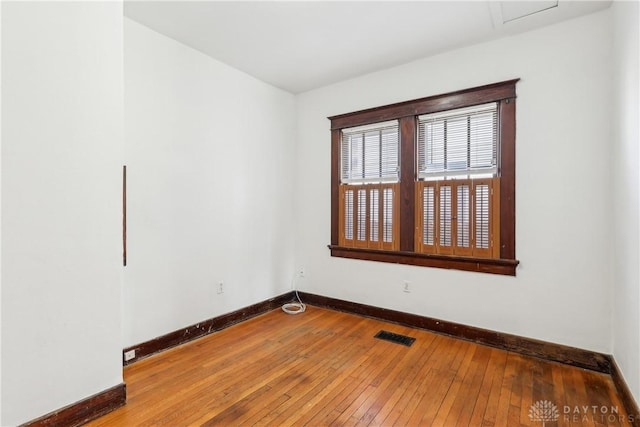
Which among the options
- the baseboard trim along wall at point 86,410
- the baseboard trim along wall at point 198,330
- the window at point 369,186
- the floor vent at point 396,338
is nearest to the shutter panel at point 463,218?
the window at point 369,186

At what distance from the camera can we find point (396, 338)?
3152 millimetres

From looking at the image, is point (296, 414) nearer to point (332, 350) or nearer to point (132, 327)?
point (332, 350)

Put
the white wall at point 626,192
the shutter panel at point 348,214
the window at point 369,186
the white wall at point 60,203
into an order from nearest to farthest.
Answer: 1. the white wall at point 60,203
2. the white wall at point 626,192
3. the window at point 369,186
4. the shutter panel at point 348,214

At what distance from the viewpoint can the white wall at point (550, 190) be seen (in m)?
2.54

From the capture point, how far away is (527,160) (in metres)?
2.82

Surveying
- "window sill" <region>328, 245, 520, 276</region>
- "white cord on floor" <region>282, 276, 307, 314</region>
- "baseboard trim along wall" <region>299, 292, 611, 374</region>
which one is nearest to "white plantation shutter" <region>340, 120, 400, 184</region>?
"window sill" <region>328, 245, 520, 276</region>

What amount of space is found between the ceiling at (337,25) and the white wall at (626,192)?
58 cm

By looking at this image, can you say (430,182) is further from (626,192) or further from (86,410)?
(86,410)

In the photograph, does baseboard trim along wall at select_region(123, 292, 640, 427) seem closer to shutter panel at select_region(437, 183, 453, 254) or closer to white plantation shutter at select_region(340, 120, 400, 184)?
shutter panel at select_region(437, 183, 453, 254)

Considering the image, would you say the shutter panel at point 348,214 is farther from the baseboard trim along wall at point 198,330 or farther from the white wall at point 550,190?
the baseboard trim along wall at point 198,330

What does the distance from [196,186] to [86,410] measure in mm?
1957

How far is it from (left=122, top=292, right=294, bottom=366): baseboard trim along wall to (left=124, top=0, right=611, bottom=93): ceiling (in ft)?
9.10

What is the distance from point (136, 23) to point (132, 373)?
9.47ft
